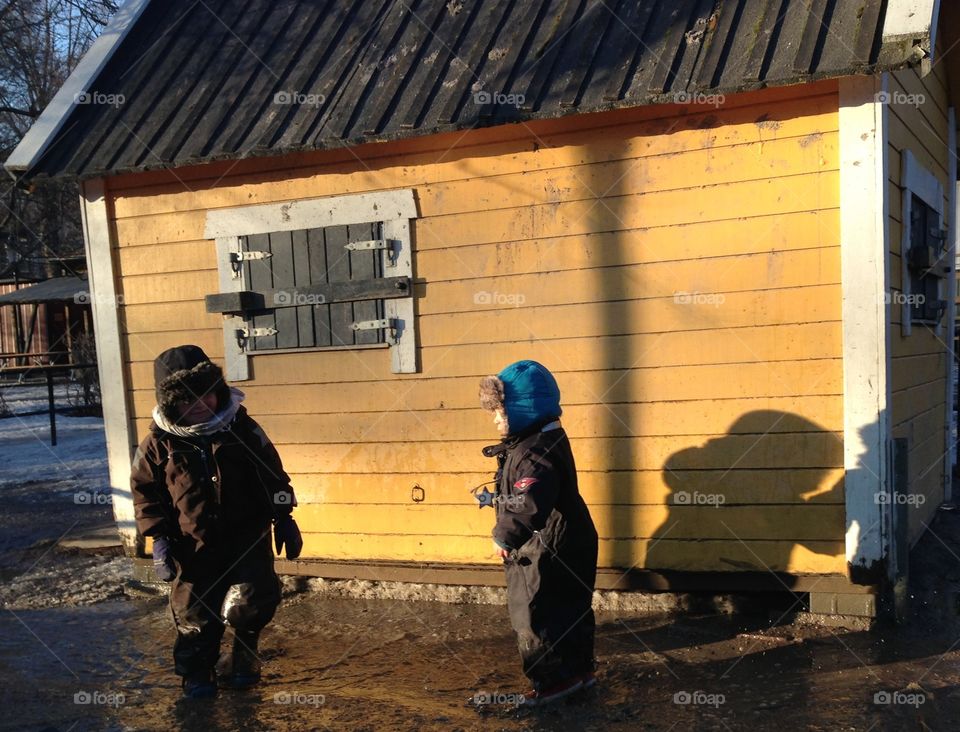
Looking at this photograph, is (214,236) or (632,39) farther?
(214,236)

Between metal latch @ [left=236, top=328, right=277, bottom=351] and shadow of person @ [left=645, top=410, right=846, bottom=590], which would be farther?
metal latch @ [left=236, top=328, right=277, bottom=351]

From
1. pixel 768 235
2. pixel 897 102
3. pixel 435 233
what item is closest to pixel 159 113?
pixel 435 233

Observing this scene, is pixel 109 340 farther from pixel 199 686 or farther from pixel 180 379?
pixel 199 686

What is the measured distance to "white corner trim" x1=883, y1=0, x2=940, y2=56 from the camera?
167 inches

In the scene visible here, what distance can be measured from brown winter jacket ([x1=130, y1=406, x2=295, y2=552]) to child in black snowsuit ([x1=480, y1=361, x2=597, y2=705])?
1.20 metres

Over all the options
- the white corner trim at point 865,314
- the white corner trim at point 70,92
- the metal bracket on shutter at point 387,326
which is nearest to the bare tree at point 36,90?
the white corner trim at point 70,92

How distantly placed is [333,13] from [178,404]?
3646 millimetres

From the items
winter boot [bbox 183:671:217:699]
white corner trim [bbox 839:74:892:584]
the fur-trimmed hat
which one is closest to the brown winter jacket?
the fur-trimmed hat

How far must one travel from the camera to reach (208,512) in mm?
4238

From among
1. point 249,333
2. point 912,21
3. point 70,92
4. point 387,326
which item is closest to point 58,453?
point 70,92

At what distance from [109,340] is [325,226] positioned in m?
1.90

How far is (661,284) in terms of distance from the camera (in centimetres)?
507

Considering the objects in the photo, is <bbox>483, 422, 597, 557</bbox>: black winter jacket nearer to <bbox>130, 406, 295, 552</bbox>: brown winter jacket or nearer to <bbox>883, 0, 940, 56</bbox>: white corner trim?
<bbox>130, 406, 295, 552</bbox>: brown winter jacket

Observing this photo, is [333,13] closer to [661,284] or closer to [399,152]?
[399,152]
